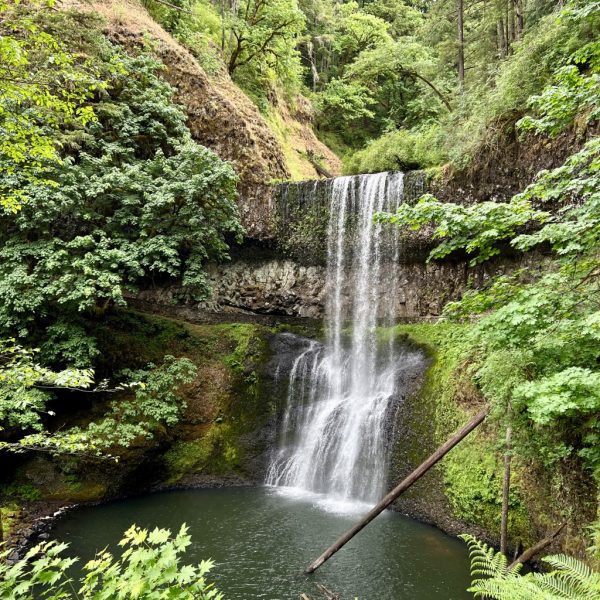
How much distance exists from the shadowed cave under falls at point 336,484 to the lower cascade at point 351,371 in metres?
0.03

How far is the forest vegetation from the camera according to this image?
4.27 m

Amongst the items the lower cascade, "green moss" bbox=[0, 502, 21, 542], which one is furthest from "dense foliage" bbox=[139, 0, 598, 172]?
"green moss" bbox=[0, 502, 21, 542]

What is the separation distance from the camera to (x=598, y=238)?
448cm

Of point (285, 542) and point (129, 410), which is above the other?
point (129, 410)

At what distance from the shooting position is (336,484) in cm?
993

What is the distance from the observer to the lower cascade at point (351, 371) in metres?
9.95

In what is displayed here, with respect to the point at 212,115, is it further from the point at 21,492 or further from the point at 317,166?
the point at 21,492

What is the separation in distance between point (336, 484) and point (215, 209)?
7814 mm

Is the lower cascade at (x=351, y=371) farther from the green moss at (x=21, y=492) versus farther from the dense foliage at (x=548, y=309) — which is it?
the green moss at (x=21, y=492)

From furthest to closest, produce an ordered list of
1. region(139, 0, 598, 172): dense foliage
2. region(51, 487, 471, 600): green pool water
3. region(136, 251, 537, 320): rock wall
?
region(136, 251, 537, 320): rock wall < region(139, 0, 598, 172): dense foliage < region(51, 487, 471, 600): green pool water

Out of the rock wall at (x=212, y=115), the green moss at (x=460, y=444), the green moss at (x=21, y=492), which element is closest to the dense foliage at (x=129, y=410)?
the green moss at (x=21, y=492)

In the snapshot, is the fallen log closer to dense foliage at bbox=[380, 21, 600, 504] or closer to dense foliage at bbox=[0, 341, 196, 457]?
dense foliage at bbox=[380, 21, 600, 504]

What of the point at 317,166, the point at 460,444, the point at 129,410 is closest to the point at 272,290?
the point at 129,410

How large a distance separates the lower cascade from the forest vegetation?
180 centimetres
